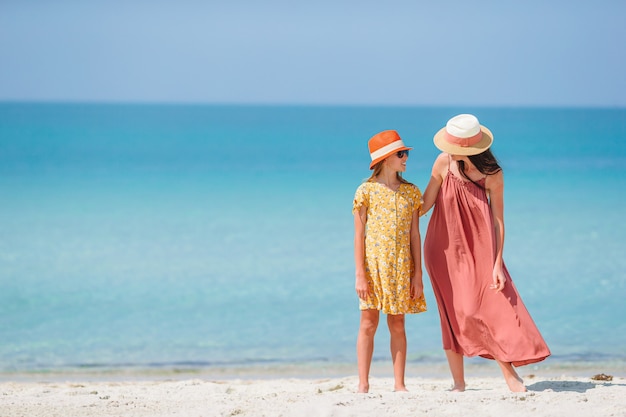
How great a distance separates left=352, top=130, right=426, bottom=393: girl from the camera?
191 inches

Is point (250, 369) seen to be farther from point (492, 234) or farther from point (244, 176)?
point (244, 176)

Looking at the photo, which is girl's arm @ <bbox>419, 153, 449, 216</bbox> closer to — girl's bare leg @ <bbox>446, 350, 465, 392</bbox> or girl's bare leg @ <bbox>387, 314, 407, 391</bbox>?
girl's bare leg @ <bbox>387, 314, 407, 391</bbox>

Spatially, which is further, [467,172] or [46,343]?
[46,343]

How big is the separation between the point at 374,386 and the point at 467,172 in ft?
5.89

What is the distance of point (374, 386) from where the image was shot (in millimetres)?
5930

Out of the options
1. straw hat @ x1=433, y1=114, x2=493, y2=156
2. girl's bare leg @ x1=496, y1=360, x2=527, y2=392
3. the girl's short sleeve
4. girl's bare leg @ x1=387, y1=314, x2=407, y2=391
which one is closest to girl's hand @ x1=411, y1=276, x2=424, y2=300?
girl's bare leg @ x1=387, y1=314, x2=407, y2=391

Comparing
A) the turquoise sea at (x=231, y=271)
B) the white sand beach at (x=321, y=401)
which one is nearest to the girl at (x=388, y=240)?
the white sand beach at (x=321, y=401)

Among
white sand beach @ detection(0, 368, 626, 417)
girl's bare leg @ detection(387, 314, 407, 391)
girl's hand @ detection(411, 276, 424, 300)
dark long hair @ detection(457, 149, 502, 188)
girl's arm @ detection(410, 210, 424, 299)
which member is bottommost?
white sand beach @ detection(0, 368, 626, 417)

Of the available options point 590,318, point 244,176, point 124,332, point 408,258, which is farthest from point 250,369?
point 244,176

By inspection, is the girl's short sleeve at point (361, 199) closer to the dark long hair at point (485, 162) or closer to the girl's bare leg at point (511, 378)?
the dark long hair at point (485, 162)

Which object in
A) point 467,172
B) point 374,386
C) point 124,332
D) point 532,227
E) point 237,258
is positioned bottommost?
point 374,386

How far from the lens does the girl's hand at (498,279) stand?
485cm

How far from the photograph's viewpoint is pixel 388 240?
16.0 ft

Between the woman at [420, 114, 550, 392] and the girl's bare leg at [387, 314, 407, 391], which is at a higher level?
the woman at [420, 114, 550, 392]
